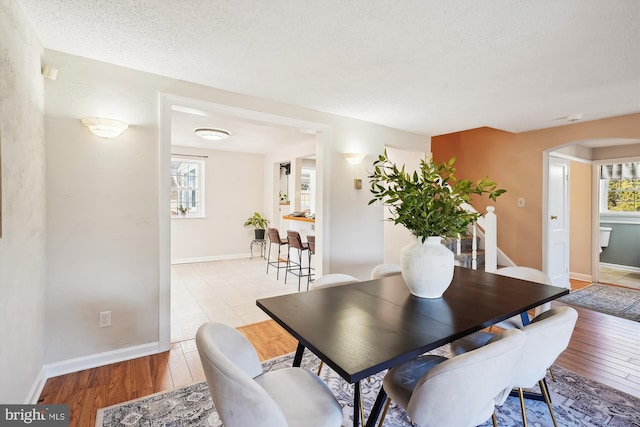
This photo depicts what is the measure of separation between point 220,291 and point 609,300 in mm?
5332

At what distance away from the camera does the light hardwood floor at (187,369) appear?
1953 mm

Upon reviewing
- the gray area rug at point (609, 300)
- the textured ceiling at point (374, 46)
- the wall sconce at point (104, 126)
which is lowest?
the gray area rug at point (609, 300)

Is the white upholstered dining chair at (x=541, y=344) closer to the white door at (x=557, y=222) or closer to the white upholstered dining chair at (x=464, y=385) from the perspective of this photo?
the white upholstered dining chair at (x=464, y=385)

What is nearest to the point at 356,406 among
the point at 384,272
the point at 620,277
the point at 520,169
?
the point at 384,272

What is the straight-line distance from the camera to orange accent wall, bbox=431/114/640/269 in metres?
3.99

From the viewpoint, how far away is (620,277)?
17.3 ft

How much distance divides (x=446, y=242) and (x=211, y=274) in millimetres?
3913

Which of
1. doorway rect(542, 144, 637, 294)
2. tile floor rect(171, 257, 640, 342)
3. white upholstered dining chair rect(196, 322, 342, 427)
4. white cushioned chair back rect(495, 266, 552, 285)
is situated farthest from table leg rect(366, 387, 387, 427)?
doorway rect(542, 144, 637, 294)

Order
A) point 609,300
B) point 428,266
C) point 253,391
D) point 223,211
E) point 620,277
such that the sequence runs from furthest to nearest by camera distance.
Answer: point 223,211
point 620,277
point 609,300
point 428,266
point 253,391

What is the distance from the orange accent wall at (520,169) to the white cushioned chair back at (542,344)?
3469mm

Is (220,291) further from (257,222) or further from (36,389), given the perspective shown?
(257,222)

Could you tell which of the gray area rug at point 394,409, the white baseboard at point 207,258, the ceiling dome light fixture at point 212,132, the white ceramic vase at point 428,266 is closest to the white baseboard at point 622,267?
the gray area rug at point 394,409

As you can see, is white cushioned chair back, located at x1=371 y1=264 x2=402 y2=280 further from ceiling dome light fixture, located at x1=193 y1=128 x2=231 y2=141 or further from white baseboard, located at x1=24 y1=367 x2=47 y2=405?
ceiling dome light fixture, located at x1=193 y1=128 x2=231 y2=141

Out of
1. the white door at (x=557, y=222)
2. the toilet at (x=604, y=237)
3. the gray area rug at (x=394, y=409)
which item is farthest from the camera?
the toilet at (x=604, y=237)
